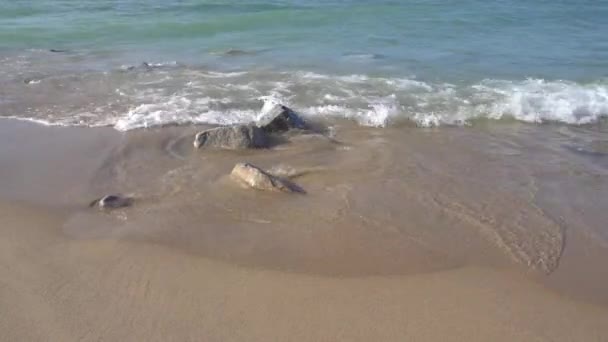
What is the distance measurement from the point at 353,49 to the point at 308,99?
16.5ft

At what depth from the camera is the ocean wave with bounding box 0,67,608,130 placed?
7.93 m

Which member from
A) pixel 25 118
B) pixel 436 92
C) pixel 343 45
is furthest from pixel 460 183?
pixel 343 45

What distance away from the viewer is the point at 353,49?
1365 cm

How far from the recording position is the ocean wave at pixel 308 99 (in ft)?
26.0

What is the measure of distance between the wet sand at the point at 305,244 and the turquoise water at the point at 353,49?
1.74 metres

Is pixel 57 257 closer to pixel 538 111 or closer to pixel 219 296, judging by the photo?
pixel 219 296

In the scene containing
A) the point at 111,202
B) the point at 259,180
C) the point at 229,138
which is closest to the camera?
the point at 111,202

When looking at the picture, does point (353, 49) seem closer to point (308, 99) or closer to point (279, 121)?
point (308, 99)

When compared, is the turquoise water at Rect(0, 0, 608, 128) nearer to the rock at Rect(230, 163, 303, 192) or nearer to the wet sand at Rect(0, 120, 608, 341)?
the wet sand at Rect(0, 120, 608, 341)

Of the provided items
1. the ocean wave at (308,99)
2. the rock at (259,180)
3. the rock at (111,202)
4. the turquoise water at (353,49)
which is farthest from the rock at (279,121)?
the rock at (111,202)

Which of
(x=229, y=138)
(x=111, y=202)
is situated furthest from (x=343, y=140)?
(x=111, y=202)

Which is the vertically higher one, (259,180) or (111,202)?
(259,180)

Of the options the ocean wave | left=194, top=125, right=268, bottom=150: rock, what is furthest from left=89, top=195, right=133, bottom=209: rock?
the ocean wave

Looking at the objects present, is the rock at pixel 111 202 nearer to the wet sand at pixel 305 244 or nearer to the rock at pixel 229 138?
the wet sand at pixel 305 244
